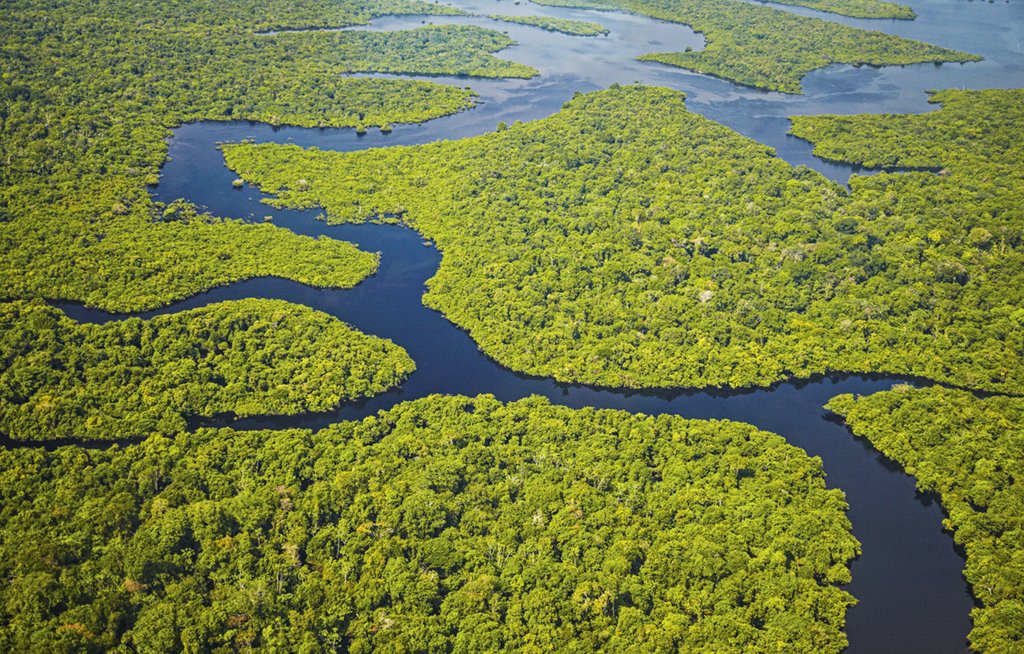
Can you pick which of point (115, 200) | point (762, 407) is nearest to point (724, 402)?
point (762, 407)

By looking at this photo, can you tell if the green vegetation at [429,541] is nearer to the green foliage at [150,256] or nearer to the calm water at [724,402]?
the calm water at [724,402]

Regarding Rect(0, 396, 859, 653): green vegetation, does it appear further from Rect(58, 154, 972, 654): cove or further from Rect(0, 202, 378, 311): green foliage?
Rect(0, 202, 378, 311): green foliage

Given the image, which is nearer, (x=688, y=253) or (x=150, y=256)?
(x=150, y=256)

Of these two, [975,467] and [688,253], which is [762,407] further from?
[688,253]

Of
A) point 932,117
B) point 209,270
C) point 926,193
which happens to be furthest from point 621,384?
point 932,117

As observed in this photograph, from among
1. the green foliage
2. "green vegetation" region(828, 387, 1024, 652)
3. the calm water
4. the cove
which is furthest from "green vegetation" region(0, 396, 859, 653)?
the green foliage

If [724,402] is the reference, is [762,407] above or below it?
above
